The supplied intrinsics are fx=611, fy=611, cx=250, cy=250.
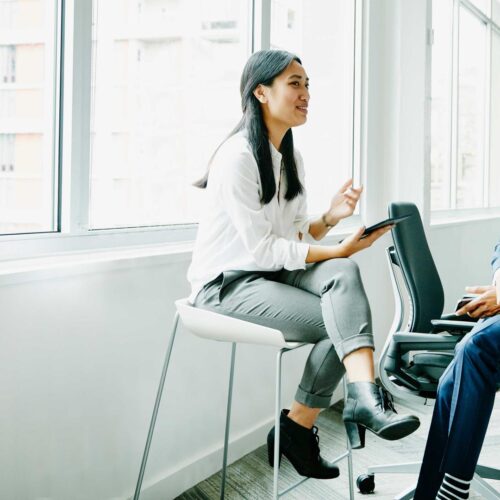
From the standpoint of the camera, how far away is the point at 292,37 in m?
3.01

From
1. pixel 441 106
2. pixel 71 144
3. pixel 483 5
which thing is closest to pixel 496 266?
pixel 71 144

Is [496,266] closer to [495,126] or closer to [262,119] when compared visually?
[262,119]

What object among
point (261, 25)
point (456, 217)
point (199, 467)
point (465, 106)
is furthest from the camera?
point (465, 106)

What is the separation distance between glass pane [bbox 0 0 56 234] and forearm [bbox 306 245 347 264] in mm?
764

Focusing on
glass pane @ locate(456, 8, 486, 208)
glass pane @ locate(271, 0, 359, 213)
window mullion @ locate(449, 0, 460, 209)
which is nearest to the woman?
glass pane @ locate(271, 0, 359, 213)

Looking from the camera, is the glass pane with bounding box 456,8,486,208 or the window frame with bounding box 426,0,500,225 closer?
the window frame with bounding box 426,0,500,225

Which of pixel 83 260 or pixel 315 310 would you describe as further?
pixel 83 260

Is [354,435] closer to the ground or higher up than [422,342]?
closer to the ground

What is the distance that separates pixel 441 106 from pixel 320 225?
307 cm

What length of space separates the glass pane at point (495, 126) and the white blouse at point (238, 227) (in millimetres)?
4468

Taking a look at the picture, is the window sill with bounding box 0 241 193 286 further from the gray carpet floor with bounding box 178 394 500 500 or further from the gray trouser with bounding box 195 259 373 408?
the gray carpet floor with bounding box 178 394 500 500

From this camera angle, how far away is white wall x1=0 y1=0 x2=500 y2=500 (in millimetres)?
1550

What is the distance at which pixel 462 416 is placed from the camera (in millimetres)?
1478

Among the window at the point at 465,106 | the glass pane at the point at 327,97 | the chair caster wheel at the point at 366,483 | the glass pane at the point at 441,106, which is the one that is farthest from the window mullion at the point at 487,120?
the chair caster wheel at the point at 366,483
